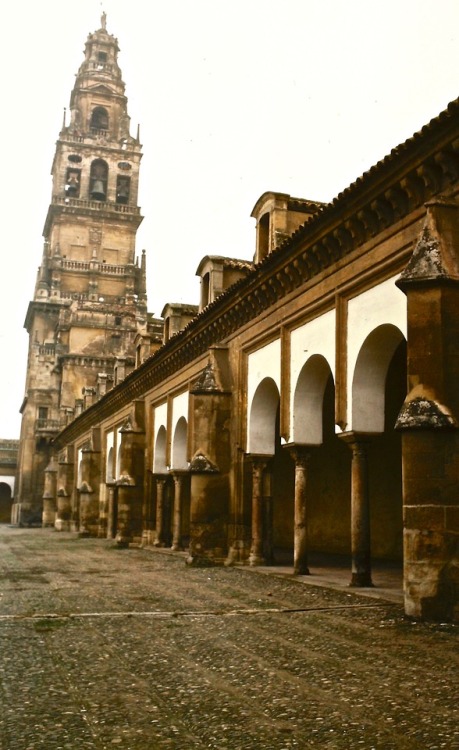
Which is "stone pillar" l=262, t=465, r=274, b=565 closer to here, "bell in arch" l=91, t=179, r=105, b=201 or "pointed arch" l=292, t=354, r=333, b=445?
"pointed arch" l=292, t=354, r=333, b=445

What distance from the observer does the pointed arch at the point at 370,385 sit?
44.5 ft

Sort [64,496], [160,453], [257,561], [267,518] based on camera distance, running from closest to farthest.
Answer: [257,561] < [267,518] < [160,453] < [64,496]

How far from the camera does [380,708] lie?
224 inches

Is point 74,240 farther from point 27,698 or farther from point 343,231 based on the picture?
point 27,698

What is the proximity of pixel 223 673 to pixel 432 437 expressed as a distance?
4.55 m

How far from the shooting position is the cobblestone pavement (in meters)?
5.12

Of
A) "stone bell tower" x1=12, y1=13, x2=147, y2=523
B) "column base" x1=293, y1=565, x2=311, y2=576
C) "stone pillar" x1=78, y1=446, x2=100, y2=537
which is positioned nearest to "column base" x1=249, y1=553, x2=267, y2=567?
"column base" x1=293, y1=565, x2=311, y2=576

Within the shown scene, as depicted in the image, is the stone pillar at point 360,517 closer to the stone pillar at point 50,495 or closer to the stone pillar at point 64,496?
the stone pillar at point 64,496

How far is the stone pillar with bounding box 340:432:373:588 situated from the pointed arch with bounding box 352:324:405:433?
282 millimetres

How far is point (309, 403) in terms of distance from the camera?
1628 cm

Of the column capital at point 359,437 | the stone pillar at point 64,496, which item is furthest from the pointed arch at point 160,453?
the stone pillar at point 64,496

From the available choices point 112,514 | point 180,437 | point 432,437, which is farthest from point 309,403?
point 112,514

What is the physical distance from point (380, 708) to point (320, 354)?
395 inches

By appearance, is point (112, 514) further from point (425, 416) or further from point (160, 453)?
point (425, 416)
